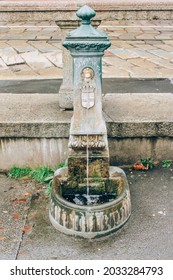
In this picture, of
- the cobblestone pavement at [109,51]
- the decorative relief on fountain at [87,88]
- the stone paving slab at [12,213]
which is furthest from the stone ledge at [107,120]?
the cobblestone pavement at [109,51]

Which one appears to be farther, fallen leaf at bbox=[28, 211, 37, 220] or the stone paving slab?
fallen leaf at bbox=[28, 211, 37, 220]

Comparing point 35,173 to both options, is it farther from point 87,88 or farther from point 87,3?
point 87,3

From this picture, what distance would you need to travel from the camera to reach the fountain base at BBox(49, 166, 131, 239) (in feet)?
11.2

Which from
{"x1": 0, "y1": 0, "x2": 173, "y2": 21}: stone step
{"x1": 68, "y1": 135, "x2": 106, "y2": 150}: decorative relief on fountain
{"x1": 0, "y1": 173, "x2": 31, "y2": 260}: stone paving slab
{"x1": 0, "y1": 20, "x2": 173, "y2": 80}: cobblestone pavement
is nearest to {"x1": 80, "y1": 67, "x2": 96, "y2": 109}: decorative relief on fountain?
{"x1": 68, "y1": 135, "x2": 106, "y2": 150}: decorative relief on fountain

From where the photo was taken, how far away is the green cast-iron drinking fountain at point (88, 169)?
3.43m

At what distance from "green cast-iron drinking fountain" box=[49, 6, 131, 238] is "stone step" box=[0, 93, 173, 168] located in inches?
24.9

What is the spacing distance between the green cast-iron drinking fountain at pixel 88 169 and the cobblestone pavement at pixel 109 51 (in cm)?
298

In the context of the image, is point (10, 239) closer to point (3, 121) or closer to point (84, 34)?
point (3, 121)

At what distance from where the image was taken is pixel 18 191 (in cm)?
434

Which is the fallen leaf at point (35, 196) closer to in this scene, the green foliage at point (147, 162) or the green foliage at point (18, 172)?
the green foliage at point (18, 172)

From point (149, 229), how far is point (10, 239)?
49.4 inches

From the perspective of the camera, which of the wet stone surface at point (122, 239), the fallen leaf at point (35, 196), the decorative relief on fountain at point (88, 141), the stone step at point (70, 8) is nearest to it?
the wet stone surface at point (122, 239)

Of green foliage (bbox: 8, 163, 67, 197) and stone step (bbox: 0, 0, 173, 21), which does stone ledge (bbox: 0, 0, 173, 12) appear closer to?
stone step (bbox: 0, 0, 173, 21)

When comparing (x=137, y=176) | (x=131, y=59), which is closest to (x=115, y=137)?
(x=137, y=176)
